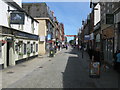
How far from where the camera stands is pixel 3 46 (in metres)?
13.6

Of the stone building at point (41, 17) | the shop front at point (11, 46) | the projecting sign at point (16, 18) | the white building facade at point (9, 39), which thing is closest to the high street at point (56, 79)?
the shop front at point (11, 46)

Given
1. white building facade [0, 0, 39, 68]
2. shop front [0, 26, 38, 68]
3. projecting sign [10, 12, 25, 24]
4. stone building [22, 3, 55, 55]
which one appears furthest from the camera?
stone building [22, 3, 55, 55]

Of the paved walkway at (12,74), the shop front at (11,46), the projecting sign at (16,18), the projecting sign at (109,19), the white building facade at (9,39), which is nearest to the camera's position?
the paved walkway at (12,74)

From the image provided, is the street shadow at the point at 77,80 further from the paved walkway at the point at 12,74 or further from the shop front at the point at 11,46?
the shop front at the point at 11,46

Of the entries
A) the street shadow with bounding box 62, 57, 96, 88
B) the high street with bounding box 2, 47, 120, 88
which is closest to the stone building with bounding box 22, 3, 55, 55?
the high street with bounding box 2, 47, 120, 88

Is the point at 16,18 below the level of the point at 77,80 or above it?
above

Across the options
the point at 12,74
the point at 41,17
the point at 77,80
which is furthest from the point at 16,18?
the point at 41,17

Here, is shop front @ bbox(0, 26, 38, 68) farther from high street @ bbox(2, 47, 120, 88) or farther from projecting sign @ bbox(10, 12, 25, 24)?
high street @ bbox(2, 47, 120, 88)

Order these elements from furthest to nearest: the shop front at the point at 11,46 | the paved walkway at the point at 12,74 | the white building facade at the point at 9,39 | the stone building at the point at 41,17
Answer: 1. the stone building at the point at 41,17
2. the shop front at the point at 11,46
3. the white building facade at the point at 9,39
4. the paved walkway at the point at 12,74

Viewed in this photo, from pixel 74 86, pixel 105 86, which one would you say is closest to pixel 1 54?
pixel 74 86

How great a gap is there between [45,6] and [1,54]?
2408cm

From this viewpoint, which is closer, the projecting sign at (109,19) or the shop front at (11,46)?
the shop front at (11,46)

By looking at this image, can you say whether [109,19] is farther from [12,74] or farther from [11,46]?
[12,74]

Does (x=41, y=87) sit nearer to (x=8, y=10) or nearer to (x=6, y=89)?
(x=6, y=89)
